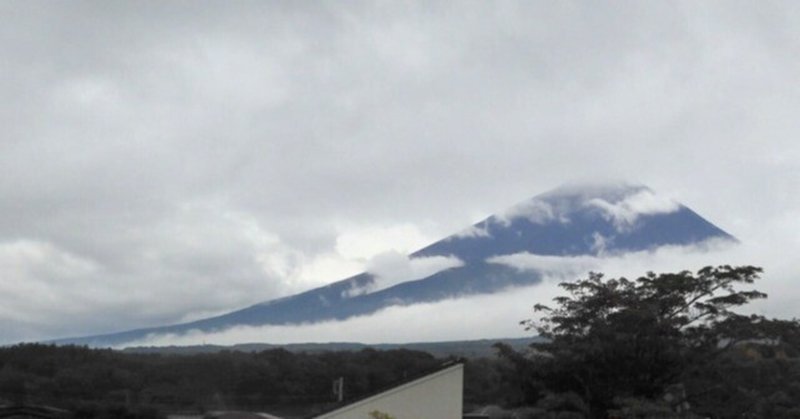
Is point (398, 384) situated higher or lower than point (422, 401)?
higher

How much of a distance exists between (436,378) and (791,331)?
12322 millimetres

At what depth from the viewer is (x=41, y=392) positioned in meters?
53.8

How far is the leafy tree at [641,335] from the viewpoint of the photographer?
25.6 m

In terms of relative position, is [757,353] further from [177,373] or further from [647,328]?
[177,373]

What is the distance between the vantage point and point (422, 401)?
24.2 m

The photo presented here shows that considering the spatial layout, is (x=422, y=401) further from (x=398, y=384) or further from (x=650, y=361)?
(x=650, y=361)

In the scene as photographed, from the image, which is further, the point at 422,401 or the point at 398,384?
the point at 422,401

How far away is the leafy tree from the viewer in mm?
25562

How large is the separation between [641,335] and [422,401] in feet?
20.5

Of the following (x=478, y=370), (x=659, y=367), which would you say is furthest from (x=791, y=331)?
(x=478, y=370)

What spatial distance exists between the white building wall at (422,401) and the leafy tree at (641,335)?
284 centimetres

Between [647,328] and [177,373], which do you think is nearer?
[647,328]

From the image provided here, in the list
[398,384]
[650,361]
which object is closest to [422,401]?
[398,384]

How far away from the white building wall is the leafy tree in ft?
9.31
